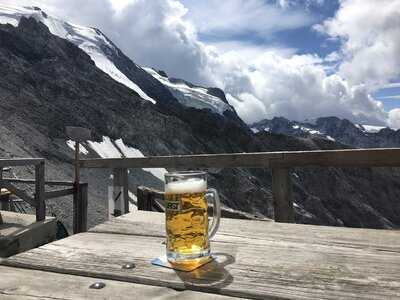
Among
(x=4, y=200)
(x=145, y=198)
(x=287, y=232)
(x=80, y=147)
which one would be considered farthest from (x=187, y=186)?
(x=80, y=147)

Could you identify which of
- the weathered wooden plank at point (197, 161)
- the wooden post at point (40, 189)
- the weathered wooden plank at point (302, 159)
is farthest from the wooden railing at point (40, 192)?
the weathered wooden plank at point (302, 159)

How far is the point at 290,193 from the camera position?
205 inches

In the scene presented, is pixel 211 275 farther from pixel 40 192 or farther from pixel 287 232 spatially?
pixel 40 192

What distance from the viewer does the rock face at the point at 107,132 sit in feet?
140

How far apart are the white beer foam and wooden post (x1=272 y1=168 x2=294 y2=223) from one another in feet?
10.8

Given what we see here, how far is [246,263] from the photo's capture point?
191 cm

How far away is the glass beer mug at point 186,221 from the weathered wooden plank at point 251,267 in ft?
0.29

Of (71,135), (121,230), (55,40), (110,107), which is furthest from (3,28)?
(121,230)

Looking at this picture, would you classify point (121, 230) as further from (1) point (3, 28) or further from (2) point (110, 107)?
(1) point (3, 28)

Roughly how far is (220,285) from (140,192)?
181 inches

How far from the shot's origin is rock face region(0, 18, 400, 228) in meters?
42.5

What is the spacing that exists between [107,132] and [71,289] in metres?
63.3

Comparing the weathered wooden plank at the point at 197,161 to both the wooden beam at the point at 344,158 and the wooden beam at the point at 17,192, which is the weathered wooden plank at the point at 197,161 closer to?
the wooden beam at the point at 344,158

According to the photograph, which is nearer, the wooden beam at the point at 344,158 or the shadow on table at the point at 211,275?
the shadow on table at the point at 211,275
